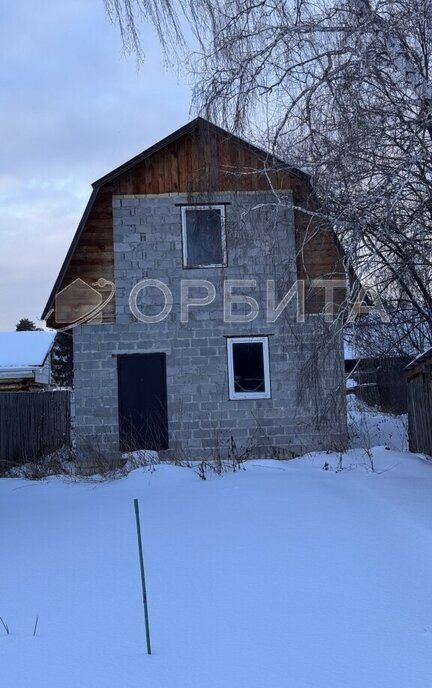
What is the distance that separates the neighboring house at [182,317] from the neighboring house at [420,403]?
128cm

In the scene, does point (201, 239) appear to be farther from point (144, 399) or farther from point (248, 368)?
point (144, 399)

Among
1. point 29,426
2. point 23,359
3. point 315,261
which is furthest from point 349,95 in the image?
point 23,359

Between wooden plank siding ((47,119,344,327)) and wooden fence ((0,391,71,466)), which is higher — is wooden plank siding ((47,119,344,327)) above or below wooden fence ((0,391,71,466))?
above

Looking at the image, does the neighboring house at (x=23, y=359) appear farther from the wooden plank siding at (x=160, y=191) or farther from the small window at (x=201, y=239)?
the small window at (x=201, y=239)

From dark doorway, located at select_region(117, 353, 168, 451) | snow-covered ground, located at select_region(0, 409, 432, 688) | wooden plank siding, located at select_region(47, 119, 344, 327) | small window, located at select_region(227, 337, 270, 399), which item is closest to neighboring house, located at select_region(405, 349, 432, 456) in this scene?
wooden plank siding, located at select_region(47, 119, 344, 327)

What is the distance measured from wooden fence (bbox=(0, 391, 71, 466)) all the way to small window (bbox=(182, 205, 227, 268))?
15.3 ft

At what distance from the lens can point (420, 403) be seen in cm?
1264

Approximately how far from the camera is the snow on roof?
90.3ft

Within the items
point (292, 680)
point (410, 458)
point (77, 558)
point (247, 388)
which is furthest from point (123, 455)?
point (292, 680)

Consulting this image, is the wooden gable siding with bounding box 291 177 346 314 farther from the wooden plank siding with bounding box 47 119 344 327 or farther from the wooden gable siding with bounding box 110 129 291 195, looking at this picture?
the wooden gable siding with bounding box 110 129 291 195

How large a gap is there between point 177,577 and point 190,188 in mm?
8558

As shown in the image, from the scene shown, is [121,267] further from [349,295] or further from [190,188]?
[349,295]

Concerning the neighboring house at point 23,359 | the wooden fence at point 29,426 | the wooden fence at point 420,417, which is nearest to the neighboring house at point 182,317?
the wooden fence at point 420,417

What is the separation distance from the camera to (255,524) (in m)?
6.93
